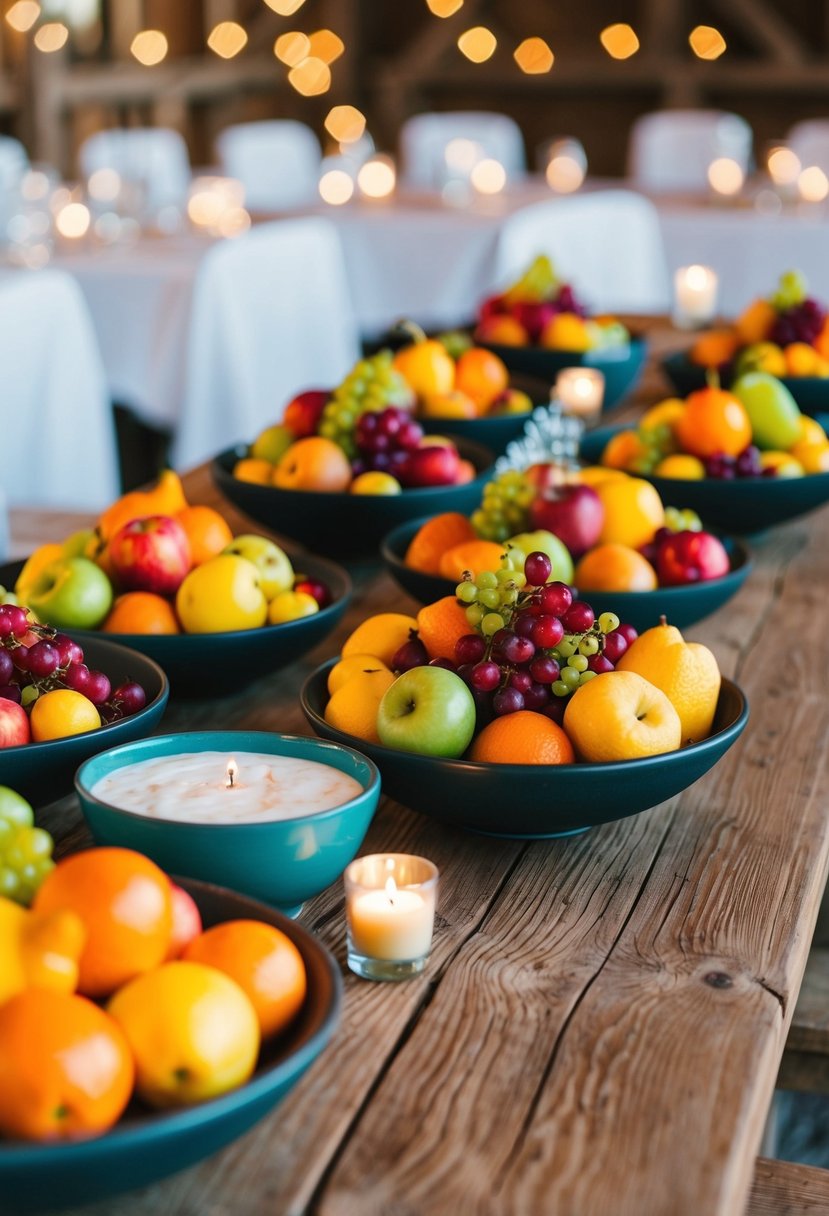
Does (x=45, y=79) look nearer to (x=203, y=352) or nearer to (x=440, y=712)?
(x=203, y=352)

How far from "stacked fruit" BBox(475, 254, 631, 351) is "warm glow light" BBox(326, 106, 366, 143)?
A: 4.35m

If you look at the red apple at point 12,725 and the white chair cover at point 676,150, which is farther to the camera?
the white chair cover at point 676,150

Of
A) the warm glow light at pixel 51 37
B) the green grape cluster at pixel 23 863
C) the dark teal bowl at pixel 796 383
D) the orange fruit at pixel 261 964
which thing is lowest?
the dark teal bowl at pixel 796 383

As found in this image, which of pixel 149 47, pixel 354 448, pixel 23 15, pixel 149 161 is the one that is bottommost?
pixel 149 161

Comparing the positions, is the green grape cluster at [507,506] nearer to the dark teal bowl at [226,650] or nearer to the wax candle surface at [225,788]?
the dark teal bowl at [226,650]

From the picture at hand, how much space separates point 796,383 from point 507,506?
0.85 metres

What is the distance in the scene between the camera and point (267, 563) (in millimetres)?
1222

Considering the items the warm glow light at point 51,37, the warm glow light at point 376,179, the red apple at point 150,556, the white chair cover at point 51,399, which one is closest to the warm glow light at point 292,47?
the warm glow light at point 51,37

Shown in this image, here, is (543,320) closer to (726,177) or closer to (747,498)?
(747,498)

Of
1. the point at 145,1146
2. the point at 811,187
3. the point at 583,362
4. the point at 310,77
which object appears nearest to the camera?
the point at 145,1146

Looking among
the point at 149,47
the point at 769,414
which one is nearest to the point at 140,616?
the point at 769,414

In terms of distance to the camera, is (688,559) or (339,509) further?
(339,509)

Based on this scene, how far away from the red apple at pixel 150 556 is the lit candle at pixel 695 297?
69.8 inches

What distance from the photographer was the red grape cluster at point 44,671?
957mm
